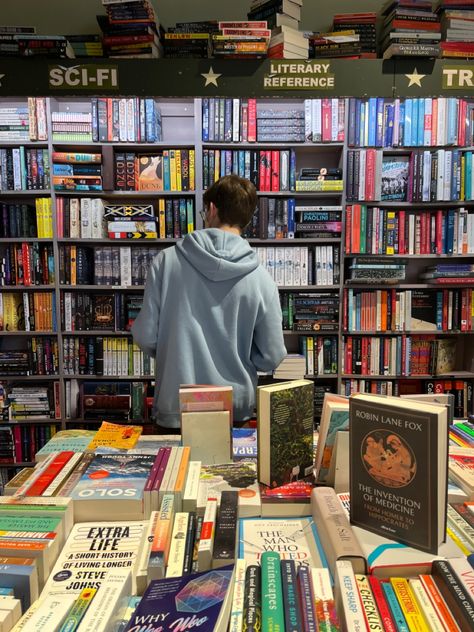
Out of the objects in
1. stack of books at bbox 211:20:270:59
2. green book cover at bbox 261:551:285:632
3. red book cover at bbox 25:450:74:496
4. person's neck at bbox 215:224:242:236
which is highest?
stack of books at bbox 211:20:270:59

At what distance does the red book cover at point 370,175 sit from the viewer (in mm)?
3082

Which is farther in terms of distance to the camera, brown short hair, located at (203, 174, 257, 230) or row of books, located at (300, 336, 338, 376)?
row of books, located at (300, 336, 338, 376)

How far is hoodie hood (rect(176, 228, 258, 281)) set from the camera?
1733 millimetres

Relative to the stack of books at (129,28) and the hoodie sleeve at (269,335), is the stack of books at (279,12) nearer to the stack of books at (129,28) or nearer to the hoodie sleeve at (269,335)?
the stack of books at (129,28)

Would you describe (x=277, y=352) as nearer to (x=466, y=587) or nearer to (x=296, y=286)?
(x=466, y=587)

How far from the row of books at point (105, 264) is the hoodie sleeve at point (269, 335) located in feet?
5.22

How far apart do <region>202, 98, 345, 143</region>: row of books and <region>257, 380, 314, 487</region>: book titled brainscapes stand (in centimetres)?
229

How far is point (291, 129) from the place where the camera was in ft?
10.2

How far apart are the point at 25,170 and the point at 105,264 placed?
2.64ft

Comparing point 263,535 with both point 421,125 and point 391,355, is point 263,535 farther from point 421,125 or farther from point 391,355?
point 421,125

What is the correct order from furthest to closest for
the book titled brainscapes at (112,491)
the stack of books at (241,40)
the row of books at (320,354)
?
the row of books at (320,354), the stack of books at (241,40), the book titled brainscapes at (112,491)

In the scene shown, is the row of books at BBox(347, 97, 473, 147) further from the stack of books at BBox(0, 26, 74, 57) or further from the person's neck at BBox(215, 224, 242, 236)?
the stack of books at BBox(0, 26, 74, 57)

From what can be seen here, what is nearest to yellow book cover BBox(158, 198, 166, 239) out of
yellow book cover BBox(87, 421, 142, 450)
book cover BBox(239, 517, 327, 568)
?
yellow book cover BBox(87, 421, 142, 450)

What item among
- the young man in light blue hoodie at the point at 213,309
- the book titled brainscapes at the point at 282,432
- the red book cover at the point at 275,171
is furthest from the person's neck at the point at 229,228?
the red book cover at the point at 275,171
